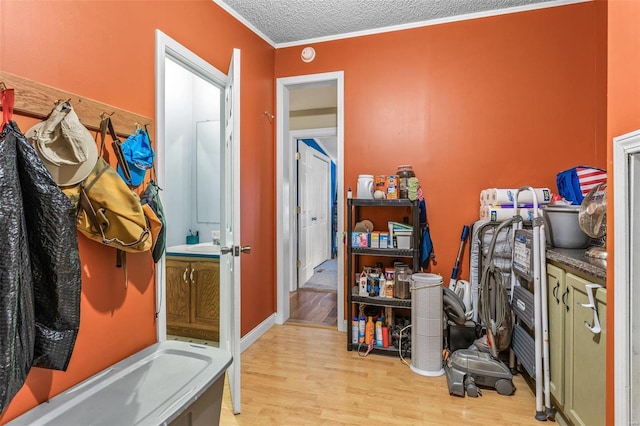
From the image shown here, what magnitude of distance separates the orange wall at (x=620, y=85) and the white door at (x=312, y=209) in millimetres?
3658

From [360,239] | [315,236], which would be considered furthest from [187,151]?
[315,236]

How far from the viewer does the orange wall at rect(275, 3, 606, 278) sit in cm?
273

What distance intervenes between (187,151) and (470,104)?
2757 mm

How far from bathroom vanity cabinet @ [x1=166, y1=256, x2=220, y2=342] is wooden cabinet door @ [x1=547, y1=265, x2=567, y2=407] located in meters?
2.33

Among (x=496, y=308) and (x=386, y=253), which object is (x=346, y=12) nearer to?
(x=386, y=253)

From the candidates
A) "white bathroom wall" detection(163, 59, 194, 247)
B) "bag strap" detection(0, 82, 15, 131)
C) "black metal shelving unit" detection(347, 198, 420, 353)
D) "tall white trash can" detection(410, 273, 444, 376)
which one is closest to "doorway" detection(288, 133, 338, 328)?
"black metal shelving unit" detection(347, 198, 420, 353)

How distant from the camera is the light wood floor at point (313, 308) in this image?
11.5 feet

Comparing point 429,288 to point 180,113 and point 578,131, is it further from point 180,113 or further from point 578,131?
point 180,113

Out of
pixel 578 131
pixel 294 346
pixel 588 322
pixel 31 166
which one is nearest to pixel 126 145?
pixel 31 166

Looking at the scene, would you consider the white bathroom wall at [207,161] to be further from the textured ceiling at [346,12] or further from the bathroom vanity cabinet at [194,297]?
the textured ceiling at [346,12]

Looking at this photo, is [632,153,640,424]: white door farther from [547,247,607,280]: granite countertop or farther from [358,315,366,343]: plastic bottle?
[358,315,366,343]: plastic bottle

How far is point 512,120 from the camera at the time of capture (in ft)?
9.32

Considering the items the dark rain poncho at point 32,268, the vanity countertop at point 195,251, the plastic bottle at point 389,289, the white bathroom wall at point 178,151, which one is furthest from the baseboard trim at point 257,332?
the dark rain poncho at point 32,268

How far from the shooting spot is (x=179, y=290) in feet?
9.22
